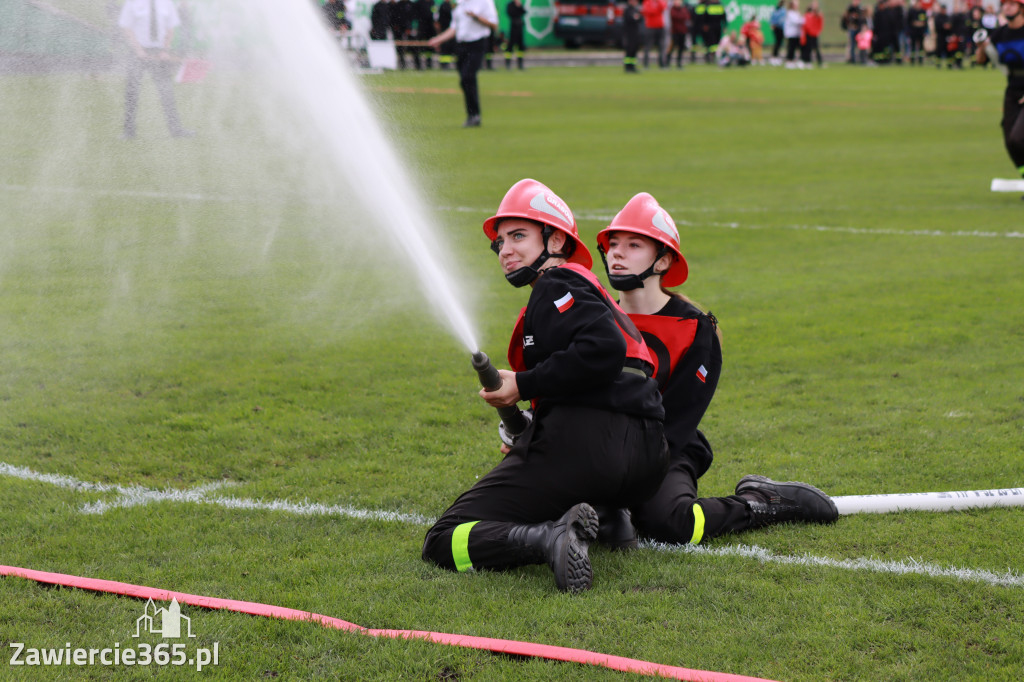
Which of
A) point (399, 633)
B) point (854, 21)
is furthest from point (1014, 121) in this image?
point (854, 21)

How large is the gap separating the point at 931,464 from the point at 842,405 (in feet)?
3.28

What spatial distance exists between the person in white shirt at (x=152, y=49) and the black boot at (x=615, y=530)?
5.21m

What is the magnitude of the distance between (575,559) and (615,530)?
48 centimetres

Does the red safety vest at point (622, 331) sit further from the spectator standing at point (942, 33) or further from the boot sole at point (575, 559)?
the spectator standing at point (942, 33)

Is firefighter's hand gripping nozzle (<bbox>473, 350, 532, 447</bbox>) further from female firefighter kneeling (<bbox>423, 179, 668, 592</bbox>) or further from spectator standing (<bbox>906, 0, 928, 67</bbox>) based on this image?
spectator standing (<bbox>906, 0, 928, 67</bbox>)

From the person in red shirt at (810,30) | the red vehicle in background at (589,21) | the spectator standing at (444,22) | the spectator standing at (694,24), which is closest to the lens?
the spectator standing at (444,22)

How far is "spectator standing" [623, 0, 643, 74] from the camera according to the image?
3800 centimetres

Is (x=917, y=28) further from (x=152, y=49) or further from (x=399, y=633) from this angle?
(x=399, y=633)

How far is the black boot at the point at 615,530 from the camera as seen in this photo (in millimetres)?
4098

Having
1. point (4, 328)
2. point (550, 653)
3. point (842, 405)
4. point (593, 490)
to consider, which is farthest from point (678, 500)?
point (4, 328)

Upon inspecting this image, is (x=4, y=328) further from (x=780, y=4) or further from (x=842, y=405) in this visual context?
(x=780, y=4)

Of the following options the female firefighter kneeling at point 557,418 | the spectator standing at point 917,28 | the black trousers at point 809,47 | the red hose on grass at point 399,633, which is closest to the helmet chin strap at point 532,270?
the female firefighter kneeling at point 557,418

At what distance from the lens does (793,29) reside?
44688 mm

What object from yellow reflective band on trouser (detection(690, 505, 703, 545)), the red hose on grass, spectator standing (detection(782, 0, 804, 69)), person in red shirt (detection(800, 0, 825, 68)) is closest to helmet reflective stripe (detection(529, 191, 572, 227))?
yellow reflective band on trouser (detection(690, 505, 703, 545))
